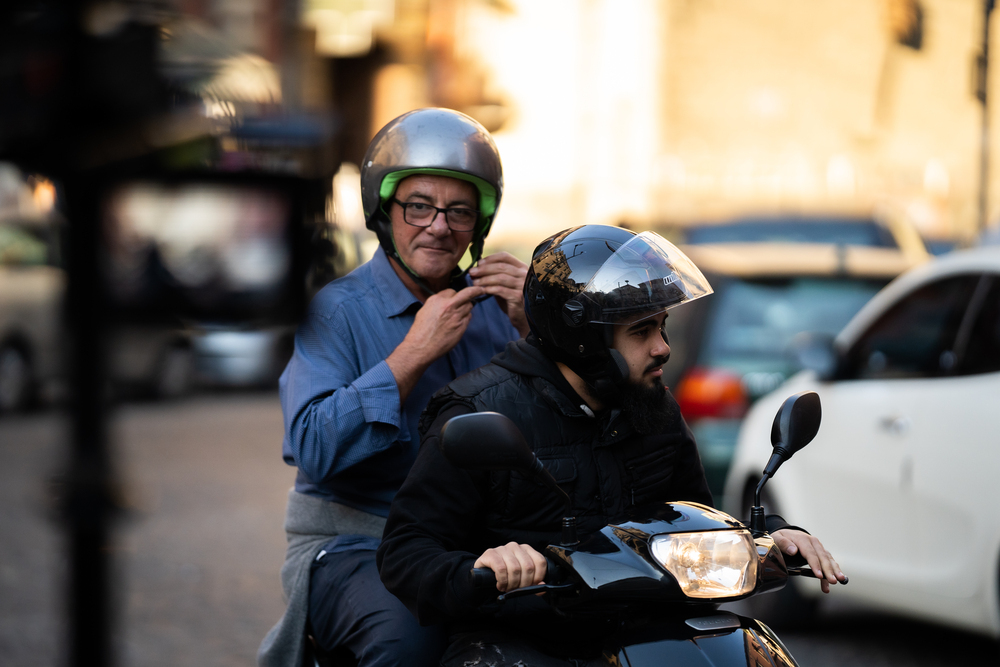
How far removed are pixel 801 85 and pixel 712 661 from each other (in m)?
38.5

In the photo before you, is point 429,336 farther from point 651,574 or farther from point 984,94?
point 984,94

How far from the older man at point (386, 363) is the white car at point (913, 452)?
2.37m

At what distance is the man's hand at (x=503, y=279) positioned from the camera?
2912mm

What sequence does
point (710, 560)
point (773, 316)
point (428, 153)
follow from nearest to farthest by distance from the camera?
point (710, 560), point (428, 153), point (773, 316)

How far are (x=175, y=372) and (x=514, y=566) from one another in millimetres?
929

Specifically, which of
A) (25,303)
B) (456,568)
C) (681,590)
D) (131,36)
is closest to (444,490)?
(456,568)

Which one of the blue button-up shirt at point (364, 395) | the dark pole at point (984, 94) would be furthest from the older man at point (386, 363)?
the dark pole at point (984, 94)

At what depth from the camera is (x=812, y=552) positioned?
2223 mm

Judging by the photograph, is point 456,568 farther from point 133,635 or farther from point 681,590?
point 133,635

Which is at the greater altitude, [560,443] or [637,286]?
[637,286]

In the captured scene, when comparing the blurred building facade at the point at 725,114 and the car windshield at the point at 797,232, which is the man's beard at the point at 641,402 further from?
the blurred building facade at the point at 725,114

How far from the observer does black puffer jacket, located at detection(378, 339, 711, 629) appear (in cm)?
215

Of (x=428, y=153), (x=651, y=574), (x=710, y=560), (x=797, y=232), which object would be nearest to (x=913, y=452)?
(x=428, y=153)

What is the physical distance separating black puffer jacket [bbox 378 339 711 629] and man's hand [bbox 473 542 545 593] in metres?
0.13
